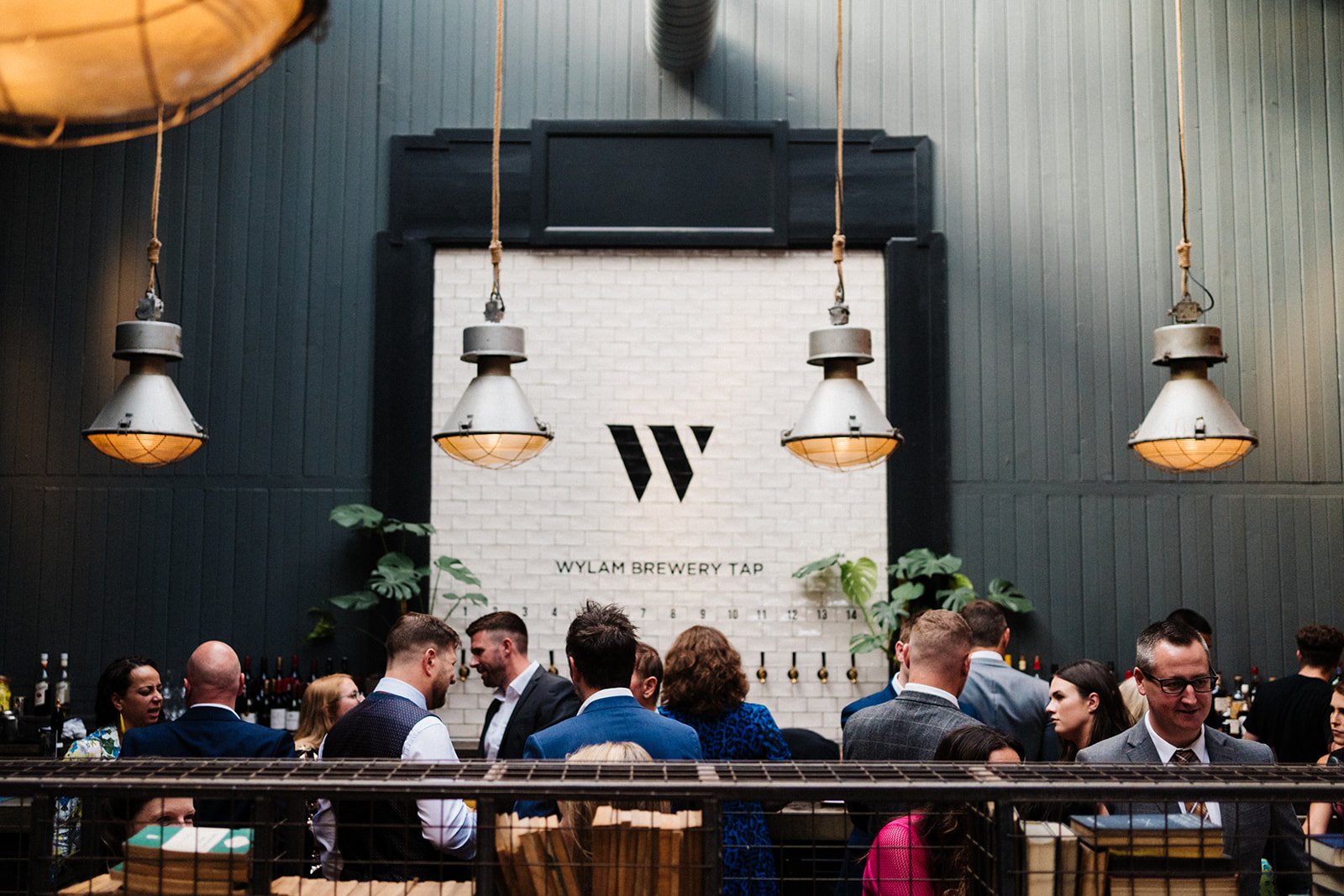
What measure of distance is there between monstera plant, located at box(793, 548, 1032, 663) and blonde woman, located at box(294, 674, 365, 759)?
10.5 feet

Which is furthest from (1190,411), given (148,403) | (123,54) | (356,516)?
(356,516)

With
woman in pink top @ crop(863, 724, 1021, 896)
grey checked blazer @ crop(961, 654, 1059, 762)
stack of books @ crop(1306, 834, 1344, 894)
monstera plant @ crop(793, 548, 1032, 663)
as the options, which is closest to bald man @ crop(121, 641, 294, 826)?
woman in pink top @ crop(863, 724, 1021, 896)

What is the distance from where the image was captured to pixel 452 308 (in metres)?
7.68

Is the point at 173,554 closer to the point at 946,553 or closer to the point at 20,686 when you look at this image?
the point at 20,686

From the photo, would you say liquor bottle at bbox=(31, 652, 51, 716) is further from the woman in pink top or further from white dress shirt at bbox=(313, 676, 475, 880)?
the woman in pink top

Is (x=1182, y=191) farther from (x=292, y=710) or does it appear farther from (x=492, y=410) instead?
(x=292, y=710)

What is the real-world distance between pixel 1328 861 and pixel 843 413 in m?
2.91

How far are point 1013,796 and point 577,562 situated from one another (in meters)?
5.77

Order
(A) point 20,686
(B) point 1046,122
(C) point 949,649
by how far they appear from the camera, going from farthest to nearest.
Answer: (B) point 1046,122 < (A) point 20,686 < (C) point 949,649

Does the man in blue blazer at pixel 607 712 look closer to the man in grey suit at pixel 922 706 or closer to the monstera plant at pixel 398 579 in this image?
the man in grey suit at pixel 922 706

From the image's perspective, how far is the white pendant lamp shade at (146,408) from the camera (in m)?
4.73

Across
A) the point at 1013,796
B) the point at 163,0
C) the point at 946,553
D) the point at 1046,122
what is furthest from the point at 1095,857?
the point at 1046,122

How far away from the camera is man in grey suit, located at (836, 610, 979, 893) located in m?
3.54

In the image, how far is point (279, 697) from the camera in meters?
7.26
